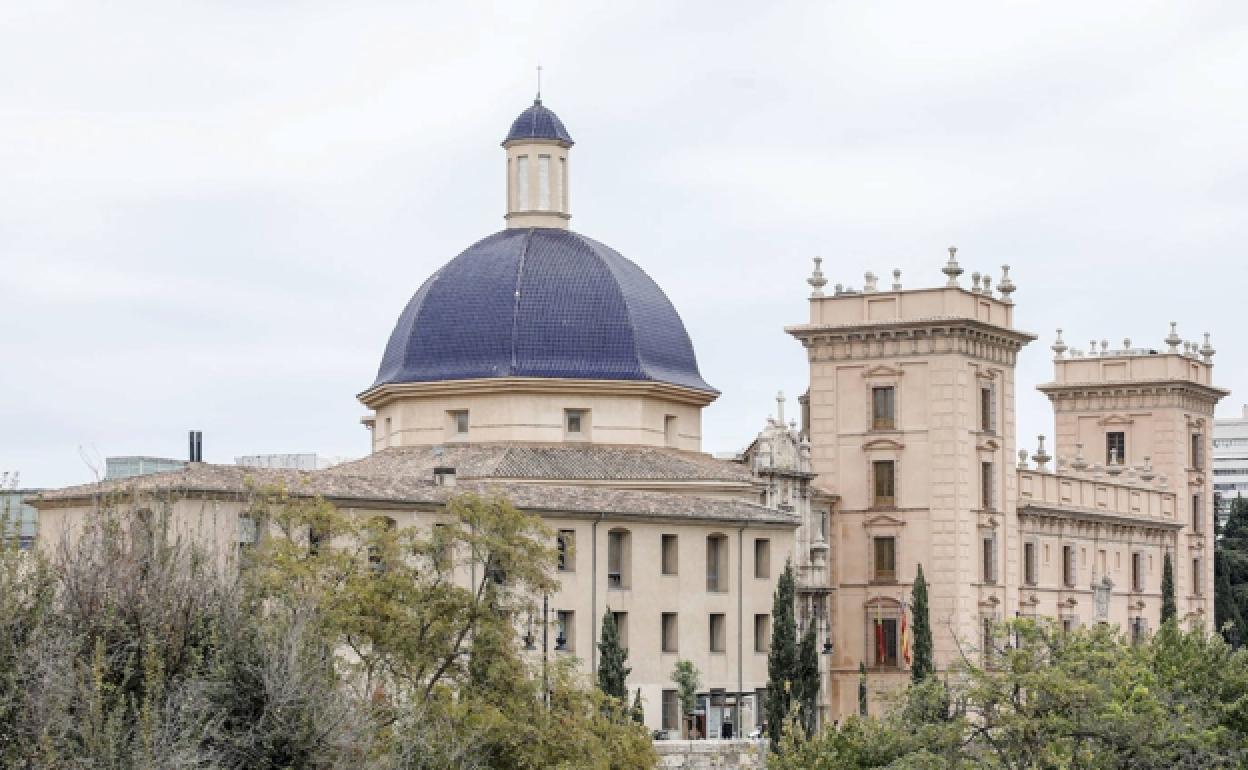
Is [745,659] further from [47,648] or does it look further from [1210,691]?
[47,648]

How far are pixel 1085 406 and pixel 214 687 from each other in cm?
7425

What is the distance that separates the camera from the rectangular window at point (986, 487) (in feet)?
272

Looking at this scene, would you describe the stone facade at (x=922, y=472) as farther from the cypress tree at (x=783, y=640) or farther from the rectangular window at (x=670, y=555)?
the rectangular window at (x=670, y=555)

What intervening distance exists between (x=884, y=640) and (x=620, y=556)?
1628cm

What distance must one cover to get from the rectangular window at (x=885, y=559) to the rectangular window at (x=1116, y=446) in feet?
77.5

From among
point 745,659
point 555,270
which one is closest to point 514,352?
point 555,270

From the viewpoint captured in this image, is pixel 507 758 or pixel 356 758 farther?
pixel 507 758

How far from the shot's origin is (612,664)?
61156mm

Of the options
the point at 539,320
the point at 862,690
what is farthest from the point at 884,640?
the point at 539,320

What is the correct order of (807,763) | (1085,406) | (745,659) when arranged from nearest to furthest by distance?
(807,763) → (745,659) → (1085,406)

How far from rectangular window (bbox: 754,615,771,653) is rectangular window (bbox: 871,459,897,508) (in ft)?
42.9

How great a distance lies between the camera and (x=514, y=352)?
77.1 m

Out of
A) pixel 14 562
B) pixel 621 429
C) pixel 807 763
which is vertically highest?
pixel 621 429

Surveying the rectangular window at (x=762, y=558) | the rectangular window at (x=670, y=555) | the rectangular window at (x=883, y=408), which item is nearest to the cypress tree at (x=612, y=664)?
the rectangular window at (x=670, y=555)
